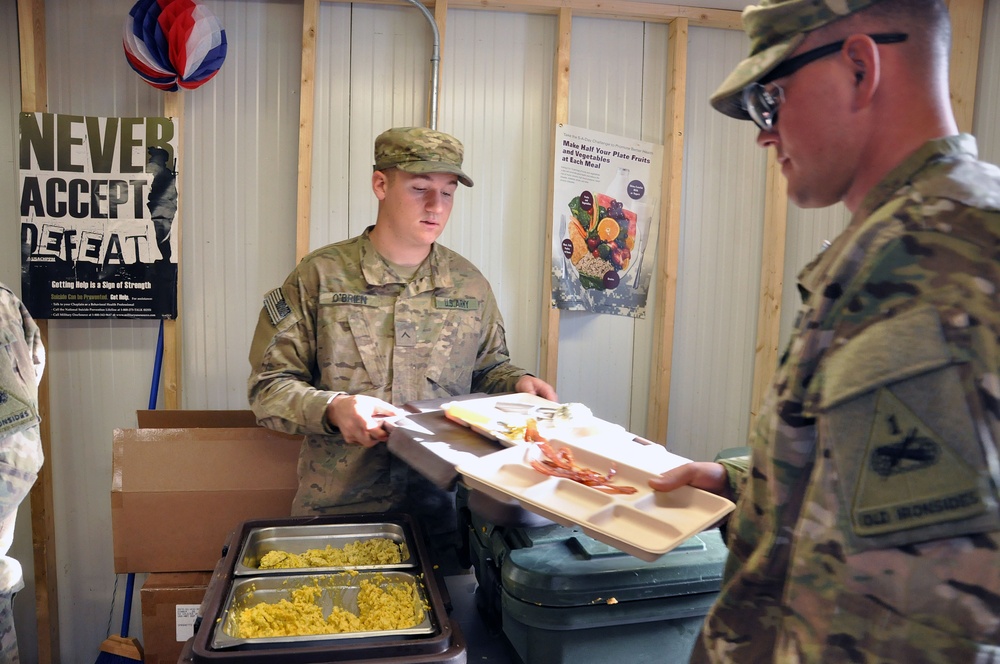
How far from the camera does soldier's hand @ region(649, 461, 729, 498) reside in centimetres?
121

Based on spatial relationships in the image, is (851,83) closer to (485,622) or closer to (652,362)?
(485,622)

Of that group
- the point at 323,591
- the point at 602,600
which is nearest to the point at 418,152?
the point at 323,591

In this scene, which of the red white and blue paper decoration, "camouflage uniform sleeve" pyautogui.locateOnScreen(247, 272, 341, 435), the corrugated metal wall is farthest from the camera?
the corrugated metal wall

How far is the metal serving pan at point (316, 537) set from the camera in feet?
4.55

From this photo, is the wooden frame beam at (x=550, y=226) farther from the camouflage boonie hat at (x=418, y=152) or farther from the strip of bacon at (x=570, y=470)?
the strip of bacon at (x=570, y=470)

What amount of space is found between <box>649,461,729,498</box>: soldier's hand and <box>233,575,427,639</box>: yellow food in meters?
0.45

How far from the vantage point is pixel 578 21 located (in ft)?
10.8

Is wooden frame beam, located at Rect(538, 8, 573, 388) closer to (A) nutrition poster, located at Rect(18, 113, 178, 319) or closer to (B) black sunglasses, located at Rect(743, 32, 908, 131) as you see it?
(A) nutrition poster, located at Rect(18, 113, 178, 319)

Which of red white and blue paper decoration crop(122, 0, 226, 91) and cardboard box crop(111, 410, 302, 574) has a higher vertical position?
red white and blue paper decoration crop(122, 0, 226, 91)

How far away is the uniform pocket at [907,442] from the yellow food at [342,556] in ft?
2.93

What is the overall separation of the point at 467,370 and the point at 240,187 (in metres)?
1.53

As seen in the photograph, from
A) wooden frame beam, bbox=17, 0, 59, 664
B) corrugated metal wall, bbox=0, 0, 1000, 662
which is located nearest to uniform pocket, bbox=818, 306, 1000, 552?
corrugated metal wall, bbox=0, 0, 1000, 662

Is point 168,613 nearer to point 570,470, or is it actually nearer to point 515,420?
point 515,420

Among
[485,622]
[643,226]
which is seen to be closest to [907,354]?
[485,622]
